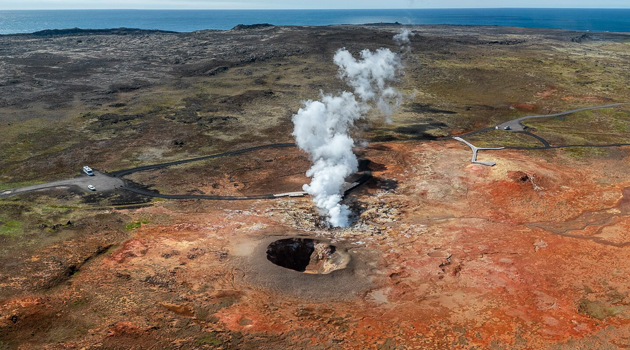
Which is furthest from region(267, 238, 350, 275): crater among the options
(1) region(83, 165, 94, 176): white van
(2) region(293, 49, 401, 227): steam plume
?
(1) region(83, 165, 94, 176): white van

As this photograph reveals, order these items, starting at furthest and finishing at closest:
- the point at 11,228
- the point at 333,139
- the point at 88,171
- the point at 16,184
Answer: the point at 333,139 < the point at 88,171 < the point at 16,184 < the point at 11,228

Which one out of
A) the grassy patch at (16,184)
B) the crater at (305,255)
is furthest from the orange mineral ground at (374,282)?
the grassy patch at (16,184)

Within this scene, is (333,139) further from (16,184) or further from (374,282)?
(16,184)

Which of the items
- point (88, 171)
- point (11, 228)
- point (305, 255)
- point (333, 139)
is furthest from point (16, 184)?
point (333, 139)

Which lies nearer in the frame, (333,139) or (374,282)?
(374,282)

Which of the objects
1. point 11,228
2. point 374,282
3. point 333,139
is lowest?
point 374,282

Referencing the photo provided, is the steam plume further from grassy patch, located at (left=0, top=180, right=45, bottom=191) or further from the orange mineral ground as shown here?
grassy patch, located at (left=0, top=180, right=45, bottom=191)

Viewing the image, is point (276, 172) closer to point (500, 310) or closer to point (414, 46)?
point (500, 310)
